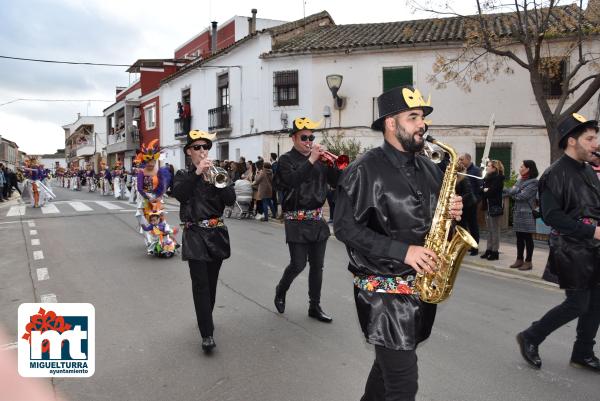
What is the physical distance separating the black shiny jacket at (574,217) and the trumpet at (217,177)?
8.89 feet

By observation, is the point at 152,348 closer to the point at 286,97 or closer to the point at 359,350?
the point at 359,350

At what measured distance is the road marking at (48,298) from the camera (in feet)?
20.2

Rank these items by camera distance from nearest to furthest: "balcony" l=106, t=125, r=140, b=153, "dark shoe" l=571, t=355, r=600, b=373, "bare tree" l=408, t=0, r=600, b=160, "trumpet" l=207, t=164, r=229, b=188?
"dark shoe" l=571, t=355, r=600, b=373 → "trumpet" l=207, t=164, r=229, b=188 → "bare tree" l=408, t=0, r=600, b=160 → "balcony" l=106, t=125, r=140, b=153

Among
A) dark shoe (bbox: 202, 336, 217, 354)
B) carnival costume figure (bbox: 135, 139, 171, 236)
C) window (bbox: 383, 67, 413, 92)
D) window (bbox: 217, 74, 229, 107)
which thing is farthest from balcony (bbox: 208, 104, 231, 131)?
dark shoe (bbox: 202, 336, 217, 354)

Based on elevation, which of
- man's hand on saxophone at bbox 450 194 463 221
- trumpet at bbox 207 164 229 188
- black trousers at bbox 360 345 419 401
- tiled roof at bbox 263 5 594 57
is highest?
tiled roof at bbox 263 5 594 57

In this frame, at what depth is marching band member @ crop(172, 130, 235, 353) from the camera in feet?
14.8

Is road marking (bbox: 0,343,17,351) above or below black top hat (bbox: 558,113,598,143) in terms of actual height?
below

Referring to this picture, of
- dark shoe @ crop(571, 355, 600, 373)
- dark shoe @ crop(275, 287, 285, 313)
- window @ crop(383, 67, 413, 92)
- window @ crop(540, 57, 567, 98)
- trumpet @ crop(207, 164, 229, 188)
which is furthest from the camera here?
window @ crop(383, 67, 413, 92)

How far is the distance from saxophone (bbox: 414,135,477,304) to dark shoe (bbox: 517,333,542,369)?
6.73 ft

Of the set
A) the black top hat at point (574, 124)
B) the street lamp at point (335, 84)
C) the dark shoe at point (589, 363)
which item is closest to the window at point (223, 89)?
the street lamp at point (335, 84)

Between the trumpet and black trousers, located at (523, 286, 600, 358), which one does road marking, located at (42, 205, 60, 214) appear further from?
black trousers, located at (523, 286, 600, 358)

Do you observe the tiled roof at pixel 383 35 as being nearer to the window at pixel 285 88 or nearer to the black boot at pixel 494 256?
the window at pixel 285 88

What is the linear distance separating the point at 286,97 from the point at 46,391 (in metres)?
19.8

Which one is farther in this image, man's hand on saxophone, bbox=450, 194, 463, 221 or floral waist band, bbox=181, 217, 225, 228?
floral waist band, bbox=181, 217, 225, 228
